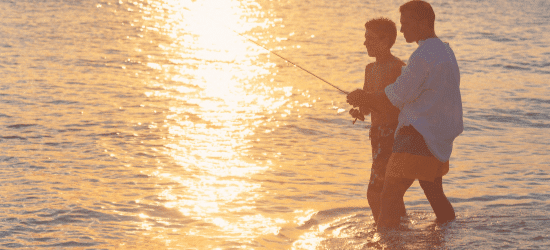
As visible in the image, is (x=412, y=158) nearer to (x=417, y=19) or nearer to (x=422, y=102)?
(x=422, y=102)

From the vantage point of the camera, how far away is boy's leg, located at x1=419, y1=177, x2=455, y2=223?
4.73 meters

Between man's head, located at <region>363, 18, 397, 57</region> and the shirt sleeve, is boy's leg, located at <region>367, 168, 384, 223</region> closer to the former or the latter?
the shirt sleeve

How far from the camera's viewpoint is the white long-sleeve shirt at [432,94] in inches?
166

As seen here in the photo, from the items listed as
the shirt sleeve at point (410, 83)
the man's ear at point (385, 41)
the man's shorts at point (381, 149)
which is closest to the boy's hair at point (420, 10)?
the shirt sleeve at point (410, 83)

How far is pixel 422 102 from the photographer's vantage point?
169 inches

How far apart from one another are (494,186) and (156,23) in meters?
17.7

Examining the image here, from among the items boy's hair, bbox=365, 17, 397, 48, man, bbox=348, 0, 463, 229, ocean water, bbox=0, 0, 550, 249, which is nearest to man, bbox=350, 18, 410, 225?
boy's hair, bbox=365, 17, 397, 48

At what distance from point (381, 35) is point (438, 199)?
47.1 inches

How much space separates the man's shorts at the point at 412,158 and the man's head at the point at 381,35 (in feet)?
2.06

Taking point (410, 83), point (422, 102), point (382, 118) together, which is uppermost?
point (410, 83)

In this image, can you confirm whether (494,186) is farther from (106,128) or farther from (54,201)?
(106,128)

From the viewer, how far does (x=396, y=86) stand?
4.28 m

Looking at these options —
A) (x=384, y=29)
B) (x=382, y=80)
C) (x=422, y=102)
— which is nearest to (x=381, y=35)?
(x=384, y=29)

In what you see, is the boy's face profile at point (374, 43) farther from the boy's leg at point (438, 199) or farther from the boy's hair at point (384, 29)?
the boy's leg at point (438, 199)
